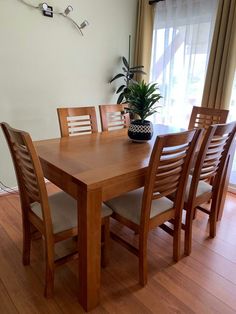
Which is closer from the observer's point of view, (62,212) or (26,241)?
(62,212)

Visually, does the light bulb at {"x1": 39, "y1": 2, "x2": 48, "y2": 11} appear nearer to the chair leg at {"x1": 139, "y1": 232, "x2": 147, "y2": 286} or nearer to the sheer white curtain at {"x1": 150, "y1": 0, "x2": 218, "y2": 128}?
the sheer white curtain at {"x1": 150, "y1": 0, "x2": 218, "y2": 128}

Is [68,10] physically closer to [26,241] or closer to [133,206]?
[133,206]

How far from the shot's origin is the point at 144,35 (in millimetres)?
3502

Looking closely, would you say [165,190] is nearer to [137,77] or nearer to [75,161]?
[75,161]

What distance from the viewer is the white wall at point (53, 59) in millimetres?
2590

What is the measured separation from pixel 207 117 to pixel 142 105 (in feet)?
3.32

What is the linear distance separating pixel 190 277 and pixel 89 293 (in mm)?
746

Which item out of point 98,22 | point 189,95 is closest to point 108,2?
point 98,22

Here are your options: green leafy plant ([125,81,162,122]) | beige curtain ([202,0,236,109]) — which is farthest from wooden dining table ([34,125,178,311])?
beige curtain ([202,0,236,109])

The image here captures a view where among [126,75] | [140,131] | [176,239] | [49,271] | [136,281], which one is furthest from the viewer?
[126,75]

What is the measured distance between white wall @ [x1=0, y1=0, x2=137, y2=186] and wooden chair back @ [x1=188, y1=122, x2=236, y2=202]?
6.41ft

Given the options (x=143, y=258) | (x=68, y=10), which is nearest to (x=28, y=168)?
(x=143, y=258)

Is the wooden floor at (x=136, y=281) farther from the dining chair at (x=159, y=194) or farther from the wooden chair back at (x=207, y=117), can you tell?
the wooden chair back at (x=207, y=117)

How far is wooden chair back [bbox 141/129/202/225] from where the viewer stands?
4.50ft
